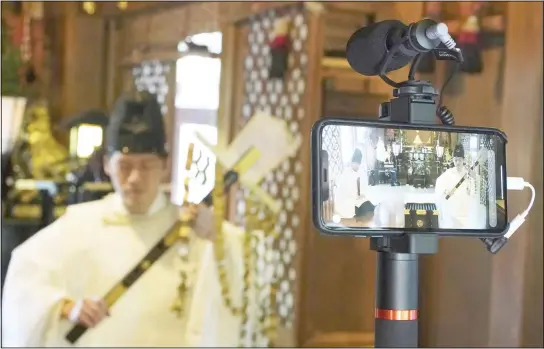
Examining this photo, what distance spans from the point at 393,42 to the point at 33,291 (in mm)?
862

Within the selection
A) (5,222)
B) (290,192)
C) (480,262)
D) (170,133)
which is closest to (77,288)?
(5,222)

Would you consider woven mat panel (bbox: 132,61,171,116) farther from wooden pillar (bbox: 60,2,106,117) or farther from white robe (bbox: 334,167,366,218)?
white robe (bbox: 334,167,366,218)

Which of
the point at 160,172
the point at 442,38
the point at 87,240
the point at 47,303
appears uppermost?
the point at 442,38

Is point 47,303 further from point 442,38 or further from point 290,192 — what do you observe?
point 442,38

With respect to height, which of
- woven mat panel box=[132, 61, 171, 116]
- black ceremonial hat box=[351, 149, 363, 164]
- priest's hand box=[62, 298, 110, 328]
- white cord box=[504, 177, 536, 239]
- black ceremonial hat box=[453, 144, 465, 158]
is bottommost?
priest's hand box=[62, 298, 110, 328]

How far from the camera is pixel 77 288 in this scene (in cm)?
116

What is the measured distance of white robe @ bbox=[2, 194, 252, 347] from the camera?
1.15 meters

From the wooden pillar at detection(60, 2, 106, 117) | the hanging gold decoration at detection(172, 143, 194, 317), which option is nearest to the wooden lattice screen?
the hanging gold decoration at detection(172, 143, 194, 317)

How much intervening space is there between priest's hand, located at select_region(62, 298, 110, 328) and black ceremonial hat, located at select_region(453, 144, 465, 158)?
2.58 ft

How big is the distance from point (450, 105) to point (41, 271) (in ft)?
2.85

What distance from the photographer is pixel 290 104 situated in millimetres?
1246

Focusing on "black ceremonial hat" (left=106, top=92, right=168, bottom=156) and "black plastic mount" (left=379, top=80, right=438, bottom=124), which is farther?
"black ceremonial hat" (left=106, top=92, right=168, bottom=156)

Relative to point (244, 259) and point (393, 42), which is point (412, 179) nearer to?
point (393, 42)

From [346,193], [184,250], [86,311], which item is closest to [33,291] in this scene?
[86,311]
